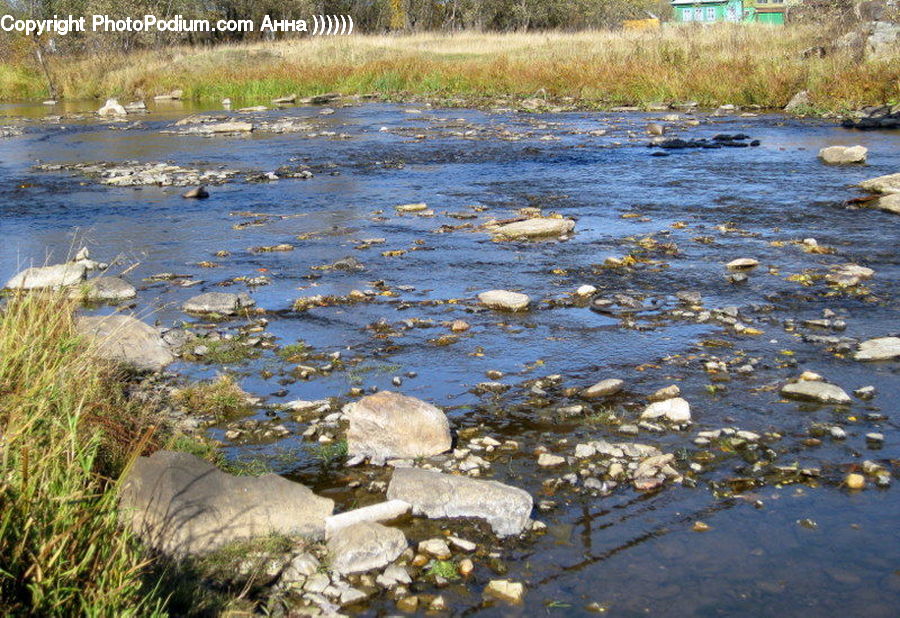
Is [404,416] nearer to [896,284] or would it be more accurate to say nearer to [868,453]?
[868,453]

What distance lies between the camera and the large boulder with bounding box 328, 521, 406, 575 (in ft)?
12.6

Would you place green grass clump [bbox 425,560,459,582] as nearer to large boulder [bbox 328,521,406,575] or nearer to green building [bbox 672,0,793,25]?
large boulder [bbox 328,521,406,575]

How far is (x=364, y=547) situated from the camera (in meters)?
3.88

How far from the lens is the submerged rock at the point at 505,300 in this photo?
7367mm

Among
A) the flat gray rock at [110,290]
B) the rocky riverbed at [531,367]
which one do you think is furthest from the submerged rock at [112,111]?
the flat gray rock at [110,290]

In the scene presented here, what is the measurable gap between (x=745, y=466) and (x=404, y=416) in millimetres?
1753

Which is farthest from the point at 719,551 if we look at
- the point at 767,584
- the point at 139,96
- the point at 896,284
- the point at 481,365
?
the point at 139,96

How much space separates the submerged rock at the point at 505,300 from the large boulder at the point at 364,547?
3.56m

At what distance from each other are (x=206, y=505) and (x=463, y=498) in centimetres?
113

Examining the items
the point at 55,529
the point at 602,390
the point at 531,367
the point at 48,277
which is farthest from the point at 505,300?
the point at 55,529

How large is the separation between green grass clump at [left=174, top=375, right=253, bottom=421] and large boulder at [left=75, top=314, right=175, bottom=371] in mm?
601

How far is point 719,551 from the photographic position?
13.1ft

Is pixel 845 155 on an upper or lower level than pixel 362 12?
lower

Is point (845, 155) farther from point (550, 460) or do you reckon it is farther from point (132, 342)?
point (132, 342)
